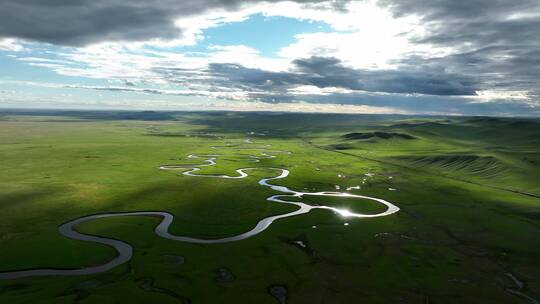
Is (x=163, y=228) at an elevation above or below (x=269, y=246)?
above

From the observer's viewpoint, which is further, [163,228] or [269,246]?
[163,228]

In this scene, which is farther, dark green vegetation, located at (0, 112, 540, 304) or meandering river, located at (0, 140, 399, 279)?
meandering river, located at (0, 140, 399, 279)

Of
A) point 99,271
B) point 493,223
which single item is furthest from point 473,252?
point 99,271

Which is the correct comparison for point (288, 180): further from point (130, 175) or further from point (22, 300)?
point (22, 300)

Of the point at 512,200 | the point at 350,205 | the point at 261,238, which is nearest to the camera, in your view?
the point at 261,238

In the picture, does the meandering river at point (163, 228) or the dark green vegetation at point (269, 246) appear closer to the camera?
the dark green vegetation at point (269, 246)

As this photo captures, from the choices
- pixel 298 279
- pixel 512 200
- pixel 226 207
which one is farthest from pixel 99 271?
pixel 512 200

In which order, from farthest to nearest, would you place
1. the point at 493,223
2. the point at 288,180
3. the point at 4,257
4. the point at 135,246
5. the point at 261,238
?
the point at 288,180
the point at 493,223
the point at 261,238
the point at 135,246
the point at 4,257

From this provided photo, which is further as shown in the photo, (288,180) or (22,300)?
(288,180)

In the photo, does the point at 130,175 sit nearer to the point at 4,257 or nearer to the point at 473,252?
the point at 4,257

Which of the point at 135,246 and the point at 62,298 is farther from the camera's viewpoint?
the point at 135,246
